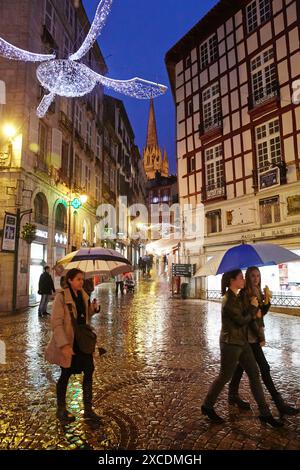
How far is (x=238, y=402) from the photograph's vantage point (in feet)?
14.9

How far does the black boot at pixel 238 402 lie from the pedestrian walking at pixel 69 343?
1.82 m

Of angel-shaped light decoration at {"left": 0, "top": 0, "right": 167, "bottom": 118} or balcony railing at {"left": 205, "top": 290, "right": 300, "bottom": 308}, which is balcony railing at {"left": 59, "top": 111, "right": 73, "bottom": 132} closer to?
angel-shaped light decoration at {"left": 0, "top": 0, "right": 167, "bottom": 118}

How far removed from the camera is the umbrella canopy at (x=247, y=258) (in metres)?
4.31

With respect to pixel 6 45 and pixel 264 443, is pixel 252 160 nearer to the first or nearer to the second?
pixel 6 45

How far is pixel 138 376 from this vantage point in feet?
19.6

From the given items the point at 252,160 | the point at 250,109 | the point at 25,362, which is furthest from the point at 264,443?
the point at 250,109

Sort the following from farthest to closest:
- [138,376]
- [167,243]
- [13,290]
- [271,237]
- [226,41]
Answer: [167,243]
[226,41]
[271,237]
[13,290]
[138,376]

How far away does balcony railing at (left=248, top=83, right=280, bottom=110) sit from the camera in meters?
17.6

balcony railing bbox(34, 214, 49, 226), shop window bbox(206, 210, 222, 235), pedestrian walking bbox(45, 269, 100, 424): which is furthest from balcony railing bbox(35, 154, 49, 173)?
pedestrian walking bbox(45, 269, 100, 424)

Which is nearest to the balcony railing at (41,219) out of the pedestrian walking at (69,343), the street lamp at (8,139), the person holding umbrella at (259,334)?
the street lamp at (8,139)

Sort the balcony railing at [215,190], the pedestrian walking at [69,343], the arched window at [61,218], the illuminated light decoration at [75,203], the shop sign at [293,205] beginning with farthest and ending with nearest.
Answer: the illuminated light decoration at [75,203] < the balcony railing at [215,190] < the arched window at [61,218] < the shop sign at [293,205] < the pedestrian walking at [69,343]

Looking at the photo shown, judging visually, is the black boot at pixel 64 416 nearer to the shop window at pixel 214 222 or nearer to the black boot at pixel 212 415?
the black boot at pixel 212 415

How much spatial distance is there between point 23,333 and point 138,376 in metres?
5.10

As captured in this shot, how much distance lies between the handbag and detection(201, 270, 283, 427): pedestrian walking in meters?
1.60
